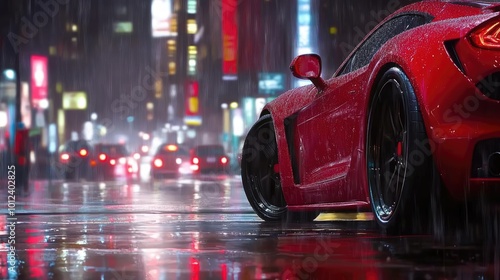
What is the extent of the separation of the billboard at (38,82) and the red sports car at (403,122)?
63.7 metres

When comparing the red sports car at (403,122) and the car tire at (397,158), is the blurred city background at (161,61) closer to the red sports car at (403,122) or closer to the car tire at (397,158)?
the red sports car at (403,122)

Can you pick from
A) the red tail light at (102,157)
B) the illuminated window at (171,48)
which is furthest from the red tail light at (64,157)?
the illuminated window at (171,48)

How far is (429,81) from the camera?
4527 millimetres

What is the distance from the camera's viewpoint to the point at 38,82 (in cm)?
7012

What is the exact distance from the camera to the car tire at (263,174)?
7039 mm

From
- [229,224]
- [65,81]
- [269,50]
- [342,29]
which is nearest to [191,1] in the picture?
[65,81]

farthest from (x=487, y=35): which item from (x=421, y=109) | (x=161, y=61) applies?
(x=161, y=61)

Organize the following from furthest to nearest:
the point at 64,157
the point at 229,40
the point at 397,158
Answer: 1. the point at 229,40
2. the point at 64,157
3. the point at 397,158

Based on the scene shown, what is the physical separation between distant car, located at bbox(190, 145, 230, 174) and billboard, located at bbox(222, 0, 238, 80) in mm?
42489

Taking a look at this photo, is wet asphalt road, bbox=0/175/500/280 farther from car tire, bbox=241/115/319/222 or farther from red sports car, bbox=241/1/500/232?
car tire, bbox=241/115/319/222

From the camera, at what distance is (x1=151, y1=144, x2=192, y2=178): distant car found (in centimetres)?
3253

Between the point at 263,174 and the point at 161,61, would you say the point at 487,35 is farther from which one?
the point at 161,61

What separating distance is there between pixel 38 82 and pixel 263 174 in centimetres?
6520

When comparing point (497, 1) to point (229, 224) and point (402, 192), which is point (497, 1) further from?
point (229, 224)
